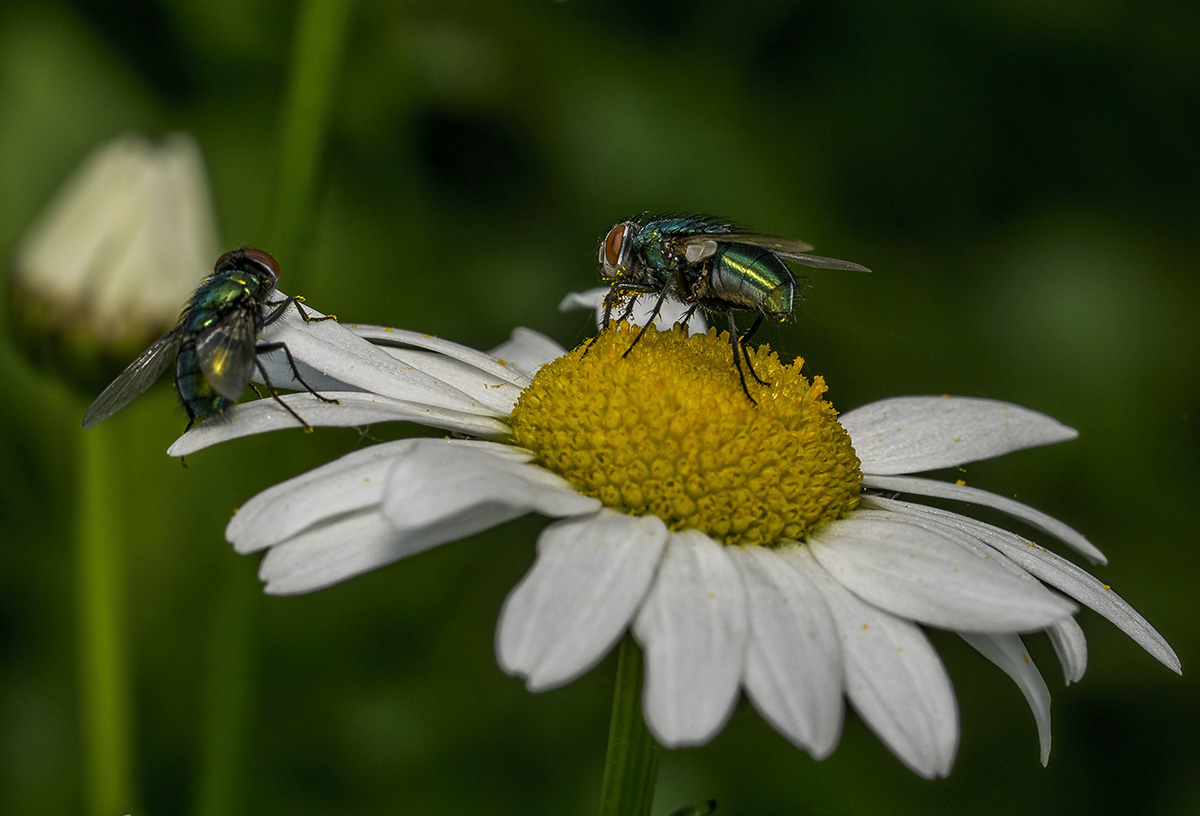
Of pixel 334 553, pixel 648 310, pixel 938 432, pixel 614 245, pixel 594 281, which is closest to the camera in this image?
pixel 334 553

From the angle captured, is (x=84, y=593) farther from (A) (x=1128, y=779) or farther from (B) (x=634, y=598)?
(A) (x=1128, y=779)

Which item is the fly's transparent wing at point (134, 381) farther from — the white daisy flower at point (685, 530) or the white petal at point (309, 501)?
the white petal at point (309, 501)

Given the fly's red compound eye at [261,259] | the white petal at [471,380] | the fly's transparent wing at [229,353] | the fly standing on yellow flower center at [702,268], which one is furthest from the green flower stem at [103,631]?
the fly standing on yellow flower center at [702,268]

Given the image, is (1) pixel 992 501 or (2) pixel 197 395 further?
(1) pixel 992 501

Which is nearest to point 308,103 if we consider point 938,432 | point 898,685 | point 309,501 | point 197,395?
point 197,395

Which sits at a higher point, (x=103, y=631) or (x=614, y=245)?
(x=614, y=245)

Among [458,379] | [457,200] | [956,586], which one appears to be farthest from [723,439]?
[457,200]

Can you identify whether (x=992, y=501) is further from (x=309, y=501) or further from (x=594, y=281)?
(x=594, y=281)

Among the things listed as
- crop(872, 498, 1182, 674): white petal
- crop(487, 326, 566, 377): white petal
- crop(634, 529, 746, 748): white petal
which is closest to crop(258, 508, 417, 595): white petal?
crop(634, 529, 746, 748): white petal
